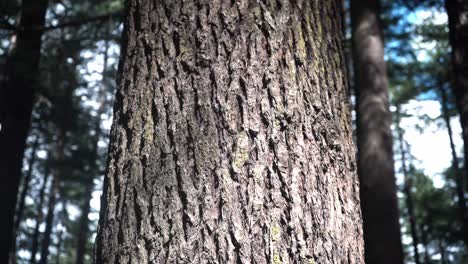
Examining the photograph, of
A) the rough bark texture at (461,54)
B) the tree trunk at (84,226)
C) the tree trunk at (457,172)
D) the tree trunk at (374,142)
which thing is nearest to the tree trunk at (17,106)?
the tree trunk at (374,142)

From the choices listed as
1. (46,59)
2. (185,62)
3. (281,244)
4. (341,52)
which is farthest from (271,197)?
(46,59)

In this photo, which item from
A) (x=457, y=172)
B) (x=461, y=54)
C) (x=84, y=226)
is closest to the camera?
(x=461, y=54)

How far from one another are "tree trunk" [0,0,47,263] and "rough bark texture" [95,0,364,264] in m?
6.64

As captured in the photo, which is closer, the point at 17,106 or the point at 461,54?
A: the point at 461,54

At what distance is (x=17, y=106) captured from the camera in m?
7.71

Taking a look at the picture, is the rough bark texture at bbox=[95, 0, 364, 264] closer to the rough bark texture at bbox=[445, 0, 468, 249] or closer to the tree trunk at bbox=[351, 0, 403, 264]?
the tree trunk at bbox=[351, 0, 403, 264]

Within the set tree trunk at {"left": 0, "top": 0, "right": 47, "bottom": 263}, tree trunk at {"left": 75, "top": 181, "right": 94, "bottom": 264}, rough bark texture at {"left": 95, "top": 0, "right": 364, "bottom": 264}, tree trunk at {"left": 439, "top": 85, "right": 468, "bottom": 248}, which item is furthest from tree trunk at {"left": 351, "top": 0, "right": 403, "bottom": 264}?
tree trunk at {"left": 75, "top": 181, "right": 94, "bottom": 264}

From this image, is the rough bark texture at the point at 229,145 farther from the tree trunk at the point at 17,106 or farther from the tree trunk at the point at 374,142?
the tree trunk at the point at 17,106

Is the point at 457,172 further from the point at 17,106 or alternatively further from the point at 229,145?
the point at 229,145

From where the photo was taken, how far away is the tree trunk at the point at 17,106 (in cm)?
732

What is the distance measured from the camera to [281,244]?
129 cm

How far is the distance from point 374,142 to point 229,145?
5.03 m

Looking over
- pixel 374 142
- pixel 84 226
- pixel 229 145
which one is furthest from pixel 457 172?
pixel 229 145

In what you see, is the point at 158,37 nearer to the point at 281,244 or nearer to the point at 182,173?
the point at 182,173
